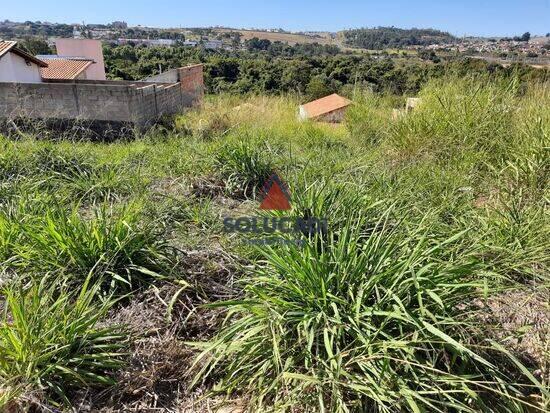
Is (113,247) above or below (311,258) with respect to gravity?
below

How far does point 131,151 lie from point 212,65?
2091cm

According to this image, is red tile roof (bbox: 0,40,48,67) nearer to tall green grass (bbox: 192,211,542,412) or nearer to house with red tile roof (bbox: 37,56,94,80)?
house with red tile roof (bbox: 37,56,94,80)

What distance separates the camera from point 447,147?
398 centimetres

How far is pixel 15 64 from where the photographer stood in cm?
1728

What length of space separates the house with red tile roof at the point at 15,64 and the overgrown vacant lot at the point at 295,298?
16.8m

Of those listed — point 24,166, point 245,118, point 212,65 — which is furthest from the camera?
point 212,65

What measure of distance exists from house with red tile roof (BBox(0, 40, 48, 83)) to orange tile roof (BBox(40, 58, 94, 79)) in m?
2.21

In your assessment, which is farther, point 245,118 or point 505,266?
point 245,118

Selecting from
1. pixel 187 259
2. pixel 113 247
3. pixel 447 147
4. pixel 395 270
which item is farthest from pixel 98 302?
pixel 447 147

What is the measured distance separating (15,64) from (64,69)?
18.0 feet

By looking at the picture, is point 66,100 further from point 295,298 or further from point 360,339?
point 360,339

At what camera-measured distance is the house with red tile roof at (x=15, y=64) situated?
16.5 m

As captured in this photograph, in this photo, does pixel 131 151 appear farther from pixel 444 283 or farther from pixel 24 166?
pixel 444 283

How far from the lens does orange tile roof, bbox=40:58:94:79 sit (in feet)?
70.4
